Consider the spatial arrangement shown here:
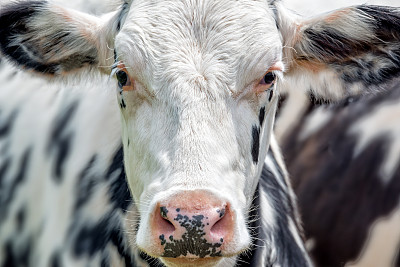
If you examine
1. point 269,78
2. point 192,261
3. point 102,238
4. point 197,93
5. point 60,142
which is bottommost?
point 102,238

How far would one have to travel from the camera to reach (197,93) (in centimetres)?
310

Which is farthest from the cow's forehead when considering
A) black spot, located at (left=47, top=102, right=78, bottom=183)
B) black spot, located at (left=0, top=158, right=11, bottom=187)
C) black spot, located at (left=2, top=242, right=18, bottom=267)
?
black spot, located at (left=2, top=242, right=18, bottom=267)

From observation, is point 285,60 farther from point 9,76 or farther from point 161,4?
point 9,76

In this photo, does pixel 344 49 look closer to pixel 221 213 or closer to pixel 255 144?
pixel 255 144

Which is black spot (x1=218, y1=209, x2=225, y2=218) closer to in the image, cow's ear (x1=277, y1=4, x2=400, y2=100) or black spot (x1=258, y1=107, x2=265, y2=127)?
black spot (x1=258, y1=107, x2=265, y2=127)

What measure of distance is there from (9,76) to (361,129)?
2.35 m

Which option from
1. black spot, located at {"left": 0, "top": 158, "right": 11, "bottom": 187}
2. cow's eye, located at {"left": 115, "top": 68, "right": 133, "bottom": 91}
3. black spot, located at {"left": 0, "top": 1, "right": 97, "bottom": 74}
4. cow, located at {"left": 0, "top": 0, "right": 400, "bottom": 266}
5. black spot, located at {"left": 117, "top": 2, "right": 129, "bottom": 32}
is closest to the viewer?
cow, located at {"left": 0, "top": 0, "right": 400, "bottom": 266}

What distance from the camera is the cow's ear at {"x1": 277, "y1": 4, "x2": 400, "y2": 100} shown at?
3.60m

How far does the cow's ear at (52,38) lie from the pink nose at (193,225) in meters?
1.15

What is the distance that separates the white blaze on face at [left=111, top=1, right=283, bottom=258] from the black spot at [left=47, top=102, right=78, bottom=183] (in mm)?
914

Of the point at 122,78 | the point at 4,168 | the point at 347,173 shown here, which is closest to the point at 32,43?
the point at 122,78

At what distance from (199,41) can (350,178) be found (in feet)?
7.04

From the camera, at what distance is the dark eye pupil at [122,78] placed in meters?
3.36

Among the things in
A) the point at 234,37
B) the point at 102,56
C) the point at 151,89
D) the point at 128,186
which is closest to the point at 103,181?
Result: the point at 128,186
